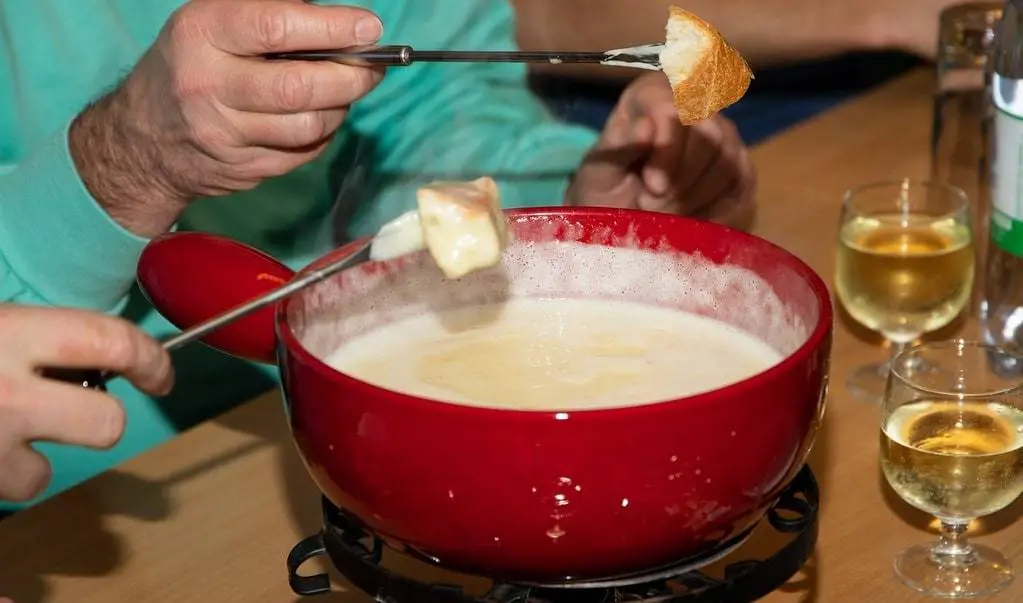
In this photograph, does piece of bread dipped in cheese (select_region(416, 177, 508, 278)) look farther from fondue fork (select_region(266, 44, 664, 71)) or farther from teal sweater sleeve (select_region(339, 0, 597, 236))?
teal sweater sleeve (select_region(339, 0, 597, 236))

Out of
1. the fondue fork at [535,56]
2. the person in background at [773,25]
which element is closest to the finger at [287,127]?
the fondue fork at [535,56]

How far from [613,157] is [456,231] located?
1.99 feet

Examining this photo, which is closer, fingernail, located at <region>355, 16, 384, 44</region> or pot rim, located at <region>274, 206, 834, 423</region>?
pot rim, located at <region>274, 206, 834, 423</region>

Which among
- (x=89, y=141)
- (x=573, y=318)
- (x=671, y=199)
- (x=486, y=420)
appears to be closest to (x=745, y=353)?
(x=573, y=318)

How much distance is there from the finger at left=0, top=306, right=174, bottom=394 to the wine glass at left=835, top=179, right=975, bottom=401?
0.62 meters

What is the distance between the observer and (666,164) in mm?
1312

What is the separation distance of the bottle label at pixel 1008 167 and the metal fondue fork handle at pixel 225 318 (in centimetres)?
53

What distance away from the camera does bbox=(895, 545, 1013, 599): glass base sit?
867 mm

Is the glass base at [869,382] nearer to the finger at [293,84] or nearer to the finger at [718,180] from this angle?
the finger at [718,180]

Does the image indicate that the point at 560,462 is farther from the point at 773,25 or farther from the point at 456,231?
the point at 773,25

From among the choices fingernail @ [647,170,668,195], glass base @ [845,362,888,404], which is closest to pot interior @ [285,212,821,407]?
glass base @ [845,362,888,404]

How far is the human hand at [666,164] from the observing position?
4.33ft

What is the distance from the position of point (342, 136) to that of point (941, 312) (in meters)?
0.70

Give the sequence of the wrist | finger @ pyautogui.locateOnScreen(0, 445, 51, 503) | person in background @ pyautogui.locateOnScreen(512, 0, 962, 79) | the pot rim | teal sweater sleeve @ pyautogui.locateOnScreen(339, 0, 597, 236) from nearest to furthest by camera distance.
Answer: the pot rim
finger @ pyautogui.locateOnScreen(0, 445, 51, 503)
the wrist
teal sweater sleeve @ pyautogui.locateOnScreen(339, 0, 597, 236)
person in background @ pyautogui.locateOnScreen(512, 0, 962, 79)
